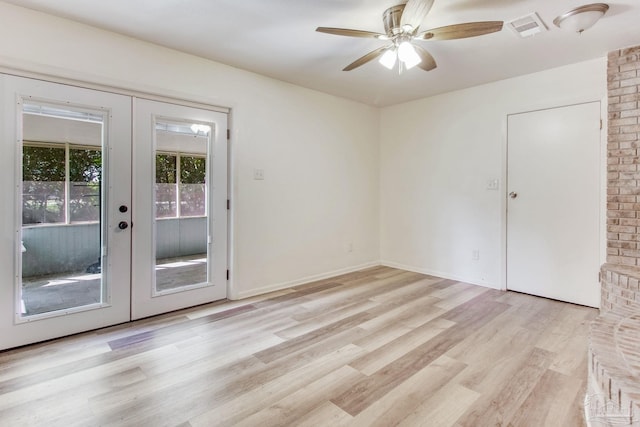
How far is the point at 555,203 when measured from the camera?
135 inches

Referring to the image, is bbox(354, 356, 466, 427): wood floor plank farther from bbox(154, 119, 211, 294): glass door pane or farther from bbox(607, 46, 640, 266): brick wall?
bbox(154, 119, 211, 294): glass door pane

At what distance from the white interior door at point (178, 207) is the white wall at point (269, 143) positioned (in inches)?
6.2

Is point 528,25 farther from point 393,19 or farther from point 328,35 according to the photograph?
point 328,35

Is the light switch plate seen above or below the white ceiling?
below

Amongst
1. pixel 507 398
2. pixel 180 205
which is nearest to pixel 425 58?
pixel 507 398

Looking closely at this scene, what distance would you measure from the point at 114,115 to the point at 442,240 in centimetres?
394

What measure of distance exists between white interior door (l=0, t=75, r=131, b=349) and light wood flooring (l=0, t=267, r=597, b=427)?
25 centimetres

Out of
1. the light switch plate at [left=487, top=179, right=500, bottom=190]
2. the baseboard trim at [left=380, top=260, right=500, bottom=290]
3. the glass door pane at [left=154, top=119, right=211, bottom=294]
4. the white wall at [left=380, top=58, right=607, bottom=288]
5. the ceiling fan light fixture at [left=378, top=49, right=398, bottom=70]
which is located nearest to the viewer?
the ceiling fan light fixture at [left=378, top=49, right=398, bottom=70]

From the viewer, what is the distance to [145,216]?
2906mm

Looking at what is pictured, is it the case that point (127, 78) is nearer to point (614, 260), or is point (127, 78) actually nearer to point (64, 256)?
point (64, 256)

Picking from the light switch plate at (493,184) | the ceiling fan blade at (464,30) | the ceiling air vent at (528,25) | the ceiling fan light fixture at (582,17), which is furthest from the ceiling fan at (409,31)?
the light switch plate at (493,184)

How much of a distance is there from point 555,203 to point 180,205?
3.86 m

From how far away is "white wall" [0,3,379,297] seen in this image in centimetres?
248

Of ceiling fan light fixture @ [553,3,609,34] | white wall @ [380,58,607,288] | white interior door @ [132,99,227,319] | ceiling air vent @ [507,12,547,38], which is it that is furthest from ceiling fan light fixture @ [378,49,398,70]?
white wall @ [380,58,607,288]
